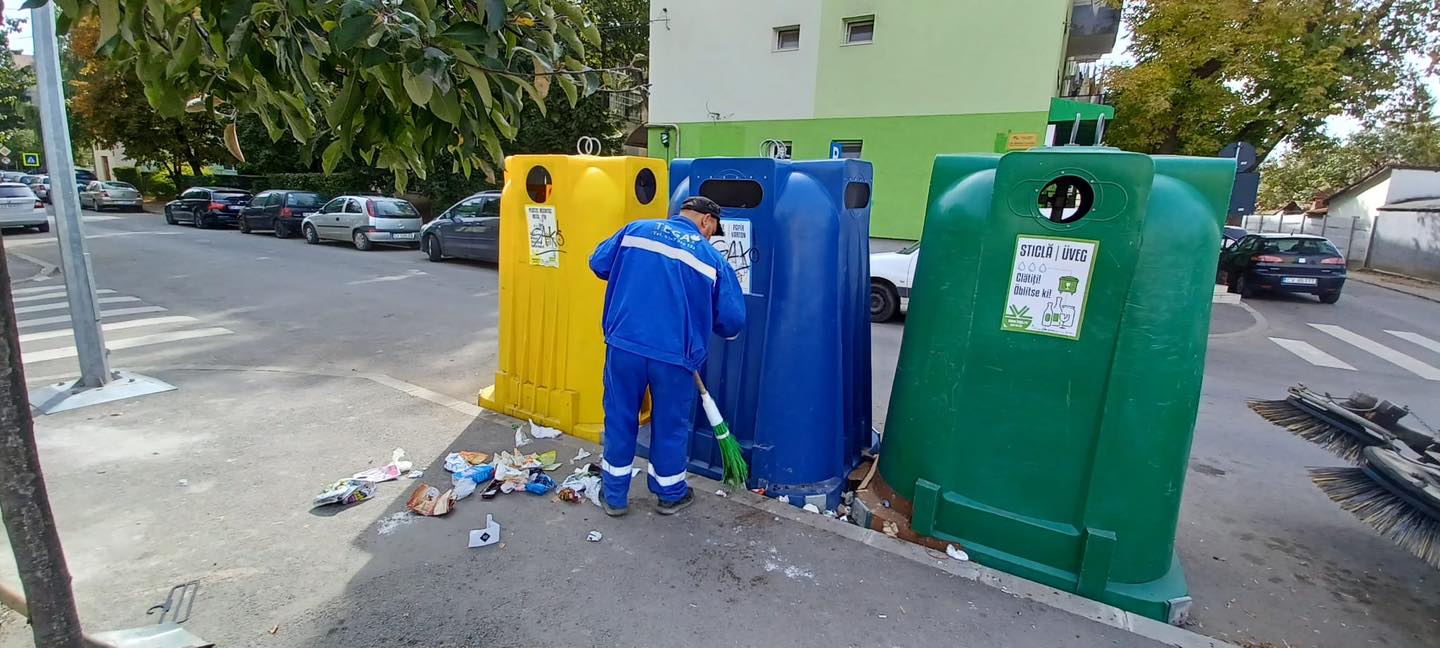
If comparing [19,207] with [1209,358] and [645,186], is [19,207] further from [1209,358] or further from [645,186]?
[1209,358]

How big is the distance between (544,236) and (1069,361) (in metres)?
3.09

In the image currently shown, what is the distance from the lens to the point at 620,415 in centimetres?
323

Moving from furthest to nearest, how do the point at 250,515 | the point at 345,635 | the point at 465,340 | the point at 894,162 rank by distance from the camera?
1. the point at 894,162
2. the point at 465,340
3. the point at 250,515
4. the point at 345,635

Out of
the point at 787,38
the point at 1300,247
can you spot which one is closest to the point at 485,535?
the point at 1300,247

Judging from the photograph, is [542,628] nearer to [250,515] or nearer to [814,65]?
[250,515]

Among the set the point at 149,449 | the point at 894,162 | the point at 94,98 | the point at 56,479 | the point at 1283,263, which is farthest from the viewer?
the point at 94,98

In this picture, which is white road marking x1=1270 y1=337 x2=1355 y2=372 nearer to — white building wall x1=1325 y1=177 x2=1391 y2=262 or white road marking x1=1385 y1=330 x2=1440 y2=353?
white road marking x1=1385 y1=330 x2=1440 y2=353

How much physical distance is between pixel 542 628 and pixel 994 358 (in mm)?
2146

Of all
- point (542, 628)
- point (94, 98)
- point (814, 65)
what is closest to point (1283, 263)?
point (814, 65)

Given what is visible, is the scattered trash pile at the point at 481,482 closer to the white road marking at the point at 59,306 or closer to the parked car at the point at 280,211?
→ the white road marking at the point at 59,306

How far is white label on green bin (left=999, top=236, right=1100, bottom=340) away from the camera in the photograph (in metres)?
2.73

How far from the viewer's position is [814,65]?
16.7 meters

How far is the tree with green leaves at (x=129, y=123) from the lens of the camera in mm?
26594

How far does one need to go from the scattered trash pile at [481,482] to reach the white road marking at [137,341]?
4805 mm
